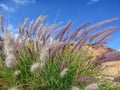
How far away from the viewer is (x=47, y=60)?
356 cm

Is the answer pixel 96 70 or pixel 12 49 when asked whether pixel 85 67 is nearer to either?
pixel 96 70

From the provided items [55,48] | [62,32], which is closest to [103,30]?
[62,32]

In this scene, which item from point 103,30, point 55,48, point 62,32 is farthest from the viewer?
point 62,32

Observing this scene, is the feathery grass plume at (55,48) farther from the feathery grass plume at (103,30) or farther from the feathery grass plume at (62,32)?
the feathery grass plume at (103,30)

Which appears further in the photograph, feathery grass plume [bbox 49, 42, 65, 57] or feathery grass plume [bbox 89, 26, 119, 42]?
feathery grass plume [bbox 89, 26, 119, 42]

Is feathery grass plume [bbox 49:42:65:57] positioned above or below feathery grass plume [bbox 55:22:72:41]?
below

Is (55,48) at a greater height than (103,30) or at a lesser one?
lesser

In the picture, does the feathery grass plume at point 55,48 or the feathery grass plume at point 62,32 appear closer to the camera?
the feathery grass plume at point 55,48

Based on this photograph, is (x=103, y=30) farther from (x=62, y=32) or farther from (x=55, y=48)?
(x=55, y=48)

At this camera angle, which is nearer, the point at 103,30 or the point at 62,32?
the point at 103,30

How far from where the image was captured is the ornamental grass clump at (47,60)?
3.33 meters

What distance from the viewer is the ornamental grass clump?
3328 millimetres

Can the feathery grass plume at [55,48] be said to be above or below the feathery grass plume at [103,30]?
below

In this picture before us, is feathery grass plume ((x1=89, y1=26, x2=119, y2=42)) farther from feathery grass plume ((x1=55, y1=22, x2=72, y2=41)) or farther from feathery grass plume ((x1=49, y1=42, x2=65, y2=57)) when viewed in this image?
feathery grass plume ((x1=49, y1=42, x2=65, y2=57))
